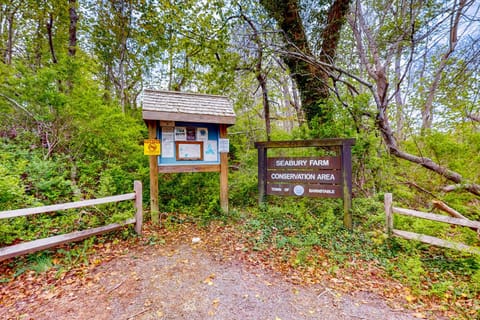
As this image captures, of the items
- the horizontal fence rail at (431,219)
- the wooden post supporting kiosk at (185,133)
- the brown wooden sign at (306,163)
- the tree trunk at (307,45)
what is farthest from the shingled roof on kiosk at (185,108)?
the horizontal fence rail at (431,219)

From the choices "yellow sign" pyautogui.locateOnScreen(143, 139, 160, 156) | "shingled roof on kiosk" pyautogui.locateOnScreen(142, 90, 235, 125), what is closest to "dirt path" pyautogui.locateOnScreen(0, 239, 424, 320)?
"yellow sign" pyautogui.locateOnScreen(143, 139, 160, 156)

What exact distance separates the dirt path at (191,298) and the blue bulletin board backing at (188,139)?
205 cm

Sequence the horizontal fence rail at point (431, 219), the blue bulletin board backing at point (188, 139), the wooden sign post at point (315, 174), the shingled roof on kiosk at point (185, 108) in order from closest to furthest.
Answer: the horizontal fence rail at point (431, 219) < the wooden sign post at point (315, 174) < the shingled roof on kiosk at point (185, 108) < the blue bulletin board backing at point (188, 139)

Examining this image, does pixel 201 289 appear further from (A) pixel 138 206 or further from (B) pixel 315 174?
(B) pixel 315 174

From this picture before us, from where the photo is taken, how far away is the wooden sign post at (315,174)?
402 cm

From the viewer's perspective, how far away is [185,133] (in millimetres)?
4527

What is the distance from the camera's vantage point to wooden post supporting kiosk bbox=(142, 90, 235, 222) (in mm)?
4227

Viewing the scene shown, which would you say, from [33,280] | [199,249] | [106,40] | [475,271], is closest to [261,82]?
[199,249]

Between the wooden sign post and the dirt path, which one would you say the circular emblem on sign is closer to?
the wooden sign post

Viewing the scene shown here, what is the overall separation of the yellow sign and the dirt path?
1.98m

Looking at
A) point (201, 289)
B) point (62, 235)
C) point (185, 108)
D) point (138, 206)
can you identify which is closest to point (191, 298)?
point (201, 289)

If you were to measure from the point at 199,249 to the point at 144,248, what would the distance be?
91 cm

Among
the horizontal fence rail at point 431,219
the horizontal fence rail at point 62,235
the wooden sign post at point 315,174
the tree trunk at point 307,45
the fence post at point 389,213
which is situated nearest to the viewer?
the horizontal fence rail at point 62,235

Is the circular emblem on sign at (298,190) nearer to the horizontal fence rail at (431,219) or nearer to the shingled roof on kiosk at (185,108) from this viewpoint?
the horizontal fence rail at (431,219)
